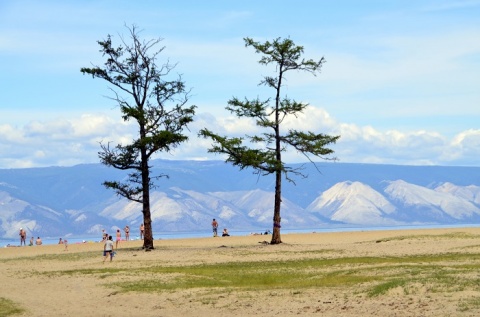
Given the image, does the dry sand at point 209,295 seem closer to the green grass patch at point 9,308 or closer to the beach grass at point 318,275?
the green grass patch at point 9,308

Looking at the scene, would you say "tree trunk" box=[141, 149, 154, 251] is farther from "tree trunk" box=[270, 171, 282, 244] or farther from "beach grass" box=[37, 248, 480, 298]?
"beach grass" box=[37, 248, 480, 298]

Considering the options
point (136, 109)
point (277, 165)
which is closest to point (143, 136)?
point (136, 109)

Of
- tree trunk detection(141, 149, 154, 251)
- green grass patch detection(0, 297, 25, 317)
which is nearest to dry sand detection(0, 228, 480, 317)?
green grass patch detection(0, 297, 25, 317)

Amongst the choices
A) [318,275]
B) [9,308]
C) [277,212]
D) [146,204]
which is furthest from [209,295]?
[277,212]

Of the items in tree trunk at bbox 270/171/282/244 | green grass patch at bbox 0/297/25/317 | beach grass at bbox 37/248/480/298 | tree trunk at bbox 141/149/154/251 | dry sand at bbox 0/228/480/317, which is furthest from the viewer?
tree trunk at bbox 270/171/282/244

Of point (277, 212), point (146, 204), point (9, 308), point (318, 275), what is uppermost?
point (146, 204)

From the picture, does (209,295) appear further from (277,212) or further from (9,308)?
(277,212)

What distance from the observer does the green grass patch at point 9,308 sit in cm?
3152

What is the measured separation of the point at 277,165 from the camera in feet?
211

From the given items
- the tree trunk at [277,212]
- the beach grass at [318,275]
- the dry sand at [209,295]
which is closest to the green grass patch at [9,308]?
the dry sand at [209,295]

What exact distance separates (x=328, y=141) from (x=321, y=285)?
108 feet

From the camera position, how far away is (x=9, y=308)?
108 ft

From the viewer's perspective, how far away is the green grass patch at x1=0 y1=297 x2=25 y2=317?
31.5 metres

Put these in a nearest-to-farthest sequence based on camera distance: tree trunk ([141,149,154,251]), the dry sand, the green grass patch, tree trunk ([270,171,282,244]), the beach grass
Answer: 1. the dry sand
2. the beach grass
3. the green grass patch
4. tree trunk ([141,149,154,251])
5. tree trunk ([270,171,282,244])
